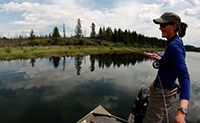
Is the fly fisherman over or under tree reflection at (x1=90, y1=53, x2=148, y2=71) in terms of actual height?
over

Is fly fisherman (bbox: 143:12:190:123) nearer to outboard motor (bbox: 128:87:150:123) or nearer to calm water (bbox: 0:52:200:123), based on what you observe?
outboard motor (bbox: 128:87:150:123)

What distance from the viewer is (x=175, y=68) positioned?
2.06 metres

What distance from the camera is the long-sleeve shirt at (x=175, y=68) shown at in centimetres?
190

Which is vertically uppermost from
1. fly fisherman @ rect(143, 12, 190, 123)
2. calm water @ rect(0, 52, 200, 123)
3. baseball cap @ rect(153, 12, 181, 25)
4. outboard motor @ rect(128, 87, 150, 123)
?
baseball cap @ rect(153, 12, 181, 25)

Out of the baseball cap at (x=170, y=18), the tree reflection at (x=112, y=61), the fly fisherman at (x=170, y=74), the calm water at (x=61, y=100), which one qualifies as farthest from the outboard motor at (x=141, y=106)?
the tree reflection at (x=112, y=61)

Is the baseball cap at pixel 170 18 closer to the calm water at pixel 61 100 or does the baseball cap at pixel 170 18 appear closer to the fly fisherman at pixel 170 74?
the fly fisherman at pixel 170 74

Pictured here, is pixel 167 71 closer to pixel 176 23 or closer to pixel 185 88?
pixel 185 88

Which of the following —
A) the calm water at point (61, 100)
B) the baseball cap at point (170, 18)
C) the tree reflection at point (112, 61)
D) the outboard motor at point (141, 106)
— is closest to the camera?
the baseball cap at point (170, 18)

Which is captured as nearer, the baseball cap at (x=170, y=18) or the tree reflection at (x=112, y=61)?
the baseball cap at (x=170, y=18)

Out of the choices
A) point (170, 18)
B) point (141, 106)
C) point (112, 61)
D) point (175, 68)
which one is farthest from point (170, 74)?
point (112, 61)

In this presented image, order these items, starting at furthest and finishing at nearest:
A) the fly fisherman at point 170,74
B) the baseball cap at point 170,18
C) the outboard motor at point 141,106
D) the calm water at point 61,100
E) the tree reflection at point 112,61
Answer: the tree reflection at point 112,61, the calm water at point 61,100, the outboard motor at point 141,106, the baseball cap at point 170,18, the fly fisherman at point 170,74

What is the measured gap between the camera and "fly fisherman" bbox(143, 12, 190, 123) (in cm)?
188

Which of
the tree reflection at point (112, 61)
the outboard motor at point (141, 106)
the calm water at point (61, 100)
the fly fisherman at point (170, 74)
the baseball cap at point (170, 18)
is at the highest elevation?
the baseball cap at point (170, 18)

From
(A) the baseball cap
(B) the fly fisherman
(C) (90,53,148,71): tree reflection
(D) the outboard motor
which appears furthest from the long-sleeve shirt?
(C) (90,53,148,71): tree reflection
